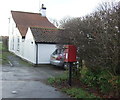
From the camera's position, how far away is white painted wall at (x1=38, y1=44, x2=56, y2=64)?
17678mm

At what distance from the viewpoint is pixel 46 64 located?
17.9 metres

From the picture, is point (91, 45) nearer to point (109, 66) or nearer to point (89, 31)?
point (89, 31)

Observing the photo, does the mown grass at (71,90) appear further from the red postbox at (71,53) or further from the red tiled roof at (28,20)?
the red tiled roof at (28,20)

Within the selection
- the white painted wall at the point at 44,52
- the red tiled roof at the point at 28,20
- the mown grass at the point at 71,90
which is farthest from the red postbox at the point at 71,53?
the red tiled roof at the point at 28,20

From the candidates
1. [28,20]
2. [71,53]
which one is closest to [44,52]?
[71,53]

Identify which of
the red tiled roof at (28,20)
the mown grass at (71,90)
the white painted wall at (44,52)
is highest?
the red tiled roof at (28,20)

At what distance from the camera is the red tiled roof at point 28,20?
2601cm

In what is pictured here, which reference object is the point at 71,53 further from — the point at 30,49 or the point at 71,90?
the point at 30,49

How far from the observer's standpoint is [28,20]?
90.7ft

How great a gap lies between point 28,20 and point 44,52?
36.7 ft

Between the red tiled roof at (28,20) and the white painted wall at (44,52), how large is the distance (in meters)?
7.83

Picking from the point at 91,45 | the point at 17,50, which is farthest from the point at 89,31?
the point at 17,50

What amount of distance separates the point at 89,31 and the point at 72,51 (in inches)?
47.8

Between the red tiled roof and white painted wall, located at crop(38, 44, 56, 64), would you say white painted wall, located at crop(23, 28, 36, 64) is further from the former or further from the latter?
the red tiled roof
